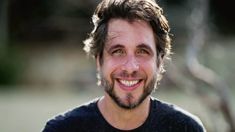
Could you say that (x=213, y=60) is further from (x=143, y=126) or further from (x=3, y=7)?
(x=143, y=126)

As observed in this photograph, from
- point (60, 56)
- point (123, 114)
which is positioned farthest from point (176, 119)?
point (60, 56)

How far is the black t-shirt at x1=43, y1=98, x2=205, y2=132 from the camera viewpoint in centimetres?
409

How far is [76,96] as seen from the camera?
52.4 ft

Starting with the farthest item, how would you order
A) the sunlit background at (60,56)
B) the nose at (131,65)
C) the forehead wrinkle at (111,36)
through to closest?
the sunlit background at (60,56)
the forehead wrinkle at (111,36)
the nose at (131,65)

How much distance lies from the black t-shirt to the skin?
0.13 ft

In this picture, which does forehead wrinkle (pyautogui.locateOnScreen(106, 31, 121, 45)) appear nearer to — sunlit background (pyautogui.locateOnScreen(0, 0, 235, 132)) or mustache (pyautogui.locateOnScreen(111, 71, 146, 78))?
mustache (pyautogui.locateOnScreen(111, 71, 146, 78))

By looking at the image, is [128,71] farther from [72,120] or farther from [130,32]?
[72,120]

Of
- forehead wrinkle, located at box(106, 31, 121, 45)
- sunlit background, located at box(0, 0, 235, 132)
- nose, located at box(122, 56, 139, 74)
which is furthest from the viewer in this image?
sunlit background, located at box(0, 0, 235, 132)

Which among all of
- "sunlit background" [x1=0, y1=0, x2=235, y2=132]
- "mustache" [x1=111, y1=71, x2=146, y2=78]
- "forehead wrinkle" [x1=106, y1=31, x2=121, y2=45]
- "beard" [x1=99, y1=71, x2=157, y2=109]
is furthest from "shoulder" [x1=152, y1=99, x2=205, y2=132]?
"sunlit background" [x1=0, y1=0, x2=235, y2=132]

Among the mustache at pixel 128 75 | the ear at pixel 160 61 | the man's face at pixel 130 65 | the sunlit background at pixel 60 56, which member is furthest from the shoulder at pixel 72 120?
the sunlit background at pixel 60 56

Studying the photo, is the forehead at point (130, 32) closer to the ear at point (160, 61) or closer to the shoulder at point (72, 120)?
the ear at point (160, 61)

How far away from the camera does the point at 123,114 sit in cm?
407

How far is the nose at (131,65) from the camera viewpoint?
3898mm

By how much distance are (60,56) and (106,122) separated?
1583 cm
